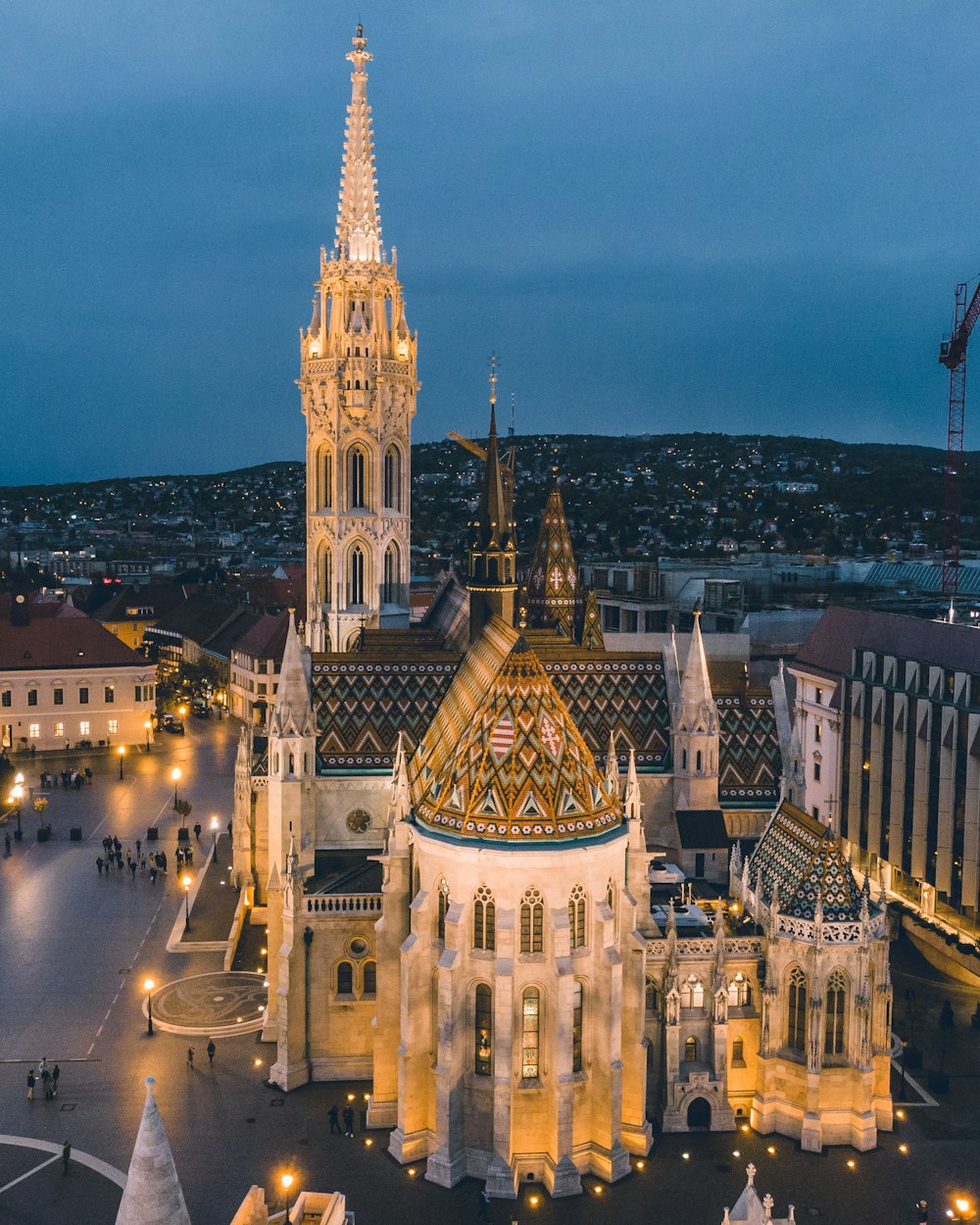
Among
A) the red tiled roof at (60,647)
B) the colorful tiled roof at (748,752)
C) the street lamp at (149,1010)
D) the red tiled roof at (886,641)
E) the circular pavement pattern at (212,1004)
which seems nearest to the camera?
the street lamp at (149,1010)

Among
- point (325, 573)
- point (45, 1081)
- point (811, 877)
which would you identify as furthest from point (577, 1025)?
point (325, 573)

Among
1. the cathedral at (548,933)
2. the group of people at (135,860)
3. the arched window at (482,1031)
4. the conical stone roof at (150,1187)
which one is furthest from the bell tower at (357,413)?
the conical stone roof at (150,1187)

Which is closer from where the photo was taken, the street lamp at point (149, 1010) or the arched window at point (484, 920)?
the arched window at point (484, 920)

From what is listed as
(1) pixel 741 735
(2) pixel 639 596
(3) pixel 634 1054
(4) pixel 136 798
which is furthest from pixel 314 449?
(2) pixel 639 596

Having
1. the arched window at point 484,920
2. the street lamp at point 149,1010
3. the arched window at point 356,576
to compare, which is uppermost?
the arched window at point 356,576

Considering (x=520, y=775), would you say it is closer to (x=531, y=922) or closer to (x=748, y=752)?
(x=531, y=922)

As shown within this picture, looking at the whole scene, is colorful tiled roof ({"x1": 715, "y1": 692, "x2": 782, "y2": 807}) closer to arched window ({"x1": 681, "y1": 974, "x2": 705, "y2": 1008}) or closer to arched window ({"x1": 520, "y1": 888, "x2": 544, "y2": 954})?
arched window ({"x1": 681, "y1": 974, "x2": 705, "y2": 1008})

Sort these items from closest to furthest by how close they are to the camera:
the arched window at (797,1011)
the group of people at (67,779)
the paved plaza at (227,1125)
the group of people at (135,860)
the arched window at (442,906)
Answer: the paved plaza at (227,1125) → the arched window at (442,906) → the arched window at (797,1011) → the group of people at (135,860) → the group of people at (67,779)

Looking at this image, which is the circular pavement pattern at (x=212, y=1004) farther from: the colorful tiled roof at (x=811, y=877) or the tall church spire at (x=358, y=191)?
the tall church spire at (x=358, y=191)
